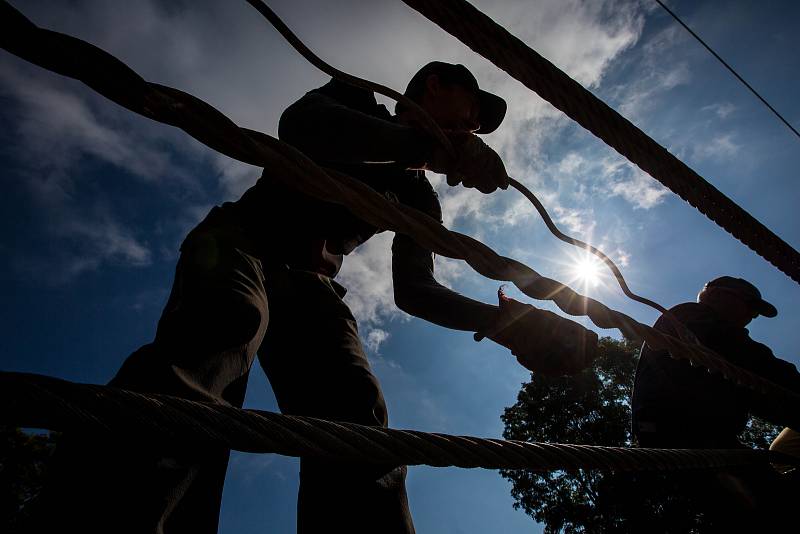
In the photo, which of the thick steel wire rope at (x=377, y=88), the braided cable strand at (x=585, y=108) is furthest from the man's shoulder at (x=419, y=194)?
the braided cable strand at (x=585, y=108)

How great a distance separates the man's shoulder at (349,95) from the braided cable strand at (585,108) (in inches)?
17.9

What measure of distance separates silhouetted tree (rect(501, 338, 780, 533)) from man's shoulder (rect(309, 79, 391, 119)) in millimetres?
11362

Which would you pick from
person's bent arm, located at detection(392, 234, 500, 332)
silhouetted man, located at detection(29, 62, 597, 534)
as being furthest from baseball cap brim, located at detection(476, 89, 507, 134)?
person's bent arm, located at detection(392, 234, 500, 332)

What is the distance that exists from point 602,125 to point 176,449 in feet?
4.14

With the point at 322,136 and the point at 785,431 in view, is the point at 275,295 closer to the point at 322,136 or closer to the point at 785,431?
the point at 322,136

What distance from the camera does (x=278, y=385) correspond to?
135 cm

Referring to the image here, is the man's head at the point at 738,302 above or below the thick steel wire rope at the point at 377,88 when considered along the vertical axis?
above

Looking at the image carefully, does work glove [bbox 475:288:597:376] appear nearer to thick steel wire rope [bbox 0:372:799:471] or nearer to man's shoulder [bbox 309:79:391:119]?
thick steel wire rope [bbox 0:372:799:471]

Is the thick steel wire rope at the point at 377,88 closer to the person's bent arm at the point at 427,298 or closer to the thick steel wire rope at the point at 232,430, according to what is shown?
the person's bent arm at the point at 427,298

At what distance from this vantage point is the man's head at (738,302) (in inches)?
120

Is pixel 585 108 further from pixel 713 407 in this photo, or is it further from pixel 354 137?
pixel 713 407

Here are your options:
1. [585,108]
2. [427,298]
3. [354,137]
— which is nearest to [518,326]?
[427,298]

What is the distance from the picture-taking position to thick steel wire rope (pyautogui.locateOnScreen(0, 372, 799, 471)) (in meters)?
0.44

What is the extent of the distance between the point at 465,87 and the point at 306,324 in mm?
1133
